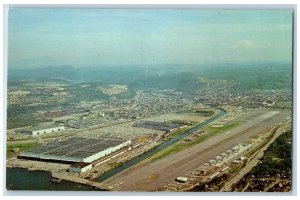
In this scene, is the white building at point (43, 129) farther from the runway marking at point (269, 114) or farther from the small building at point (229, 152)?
the runway marking at point (269, 114)

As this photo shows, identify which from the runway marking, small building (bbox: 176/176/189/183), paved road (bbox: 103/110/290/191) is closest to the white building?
paved road (bbox: 103/110/290/191)

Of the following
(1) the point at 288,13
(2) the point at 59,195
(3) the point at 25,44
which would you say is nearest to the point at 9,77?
(3) the point at 25,44

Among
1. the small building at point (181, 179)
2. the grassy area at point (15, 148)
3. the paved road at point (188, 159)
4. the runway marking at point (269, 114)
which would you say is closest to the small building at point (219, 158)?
the paved road at point (188, 159)

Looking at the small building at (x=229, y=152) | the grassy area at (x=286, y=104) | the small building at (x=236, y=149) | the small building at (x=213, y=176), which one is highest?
the grassy area at (x=286, y=104)

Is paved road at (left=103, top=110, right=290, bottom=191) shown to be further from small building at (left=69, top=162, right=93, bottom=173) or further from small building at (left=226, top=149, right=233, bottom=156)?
small building at (left=69, top=162, right=93, bottom=173)

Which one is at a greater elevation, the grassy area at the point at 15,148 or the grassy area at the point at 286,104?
the grassy area at the point at 286,104
